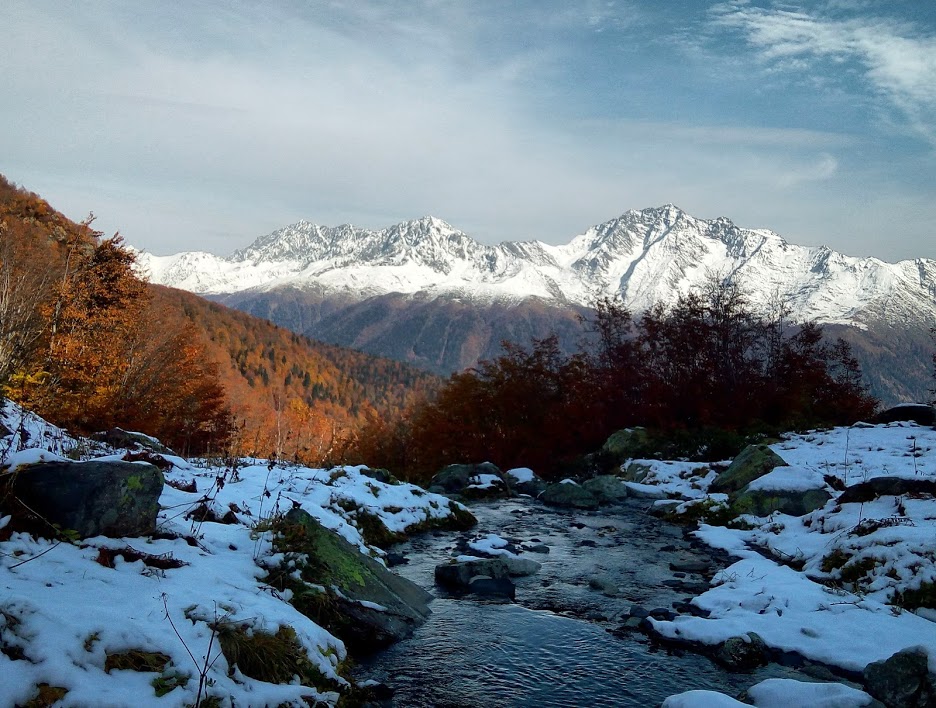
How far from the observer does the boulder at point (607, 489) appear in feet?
79.6

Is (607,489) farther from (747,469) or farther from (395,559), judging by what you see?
(395,559)

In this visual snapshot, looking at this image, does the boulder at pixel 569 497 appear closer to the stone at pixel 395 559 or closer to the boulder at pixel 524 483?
the boulder at pixel 524 483

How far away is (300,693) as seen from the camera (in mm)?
5445

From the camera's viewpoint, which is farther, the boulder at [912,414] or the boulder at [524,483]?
the boulder at [524,483]

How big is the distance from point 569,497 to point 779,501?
8.72m

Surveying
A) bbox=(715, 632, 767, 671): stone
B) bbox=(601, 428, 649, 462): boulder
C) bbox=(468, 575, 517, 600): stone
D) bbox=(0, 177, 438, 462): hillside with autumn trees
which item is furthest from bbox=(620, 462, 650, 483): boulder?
bbox=(715, 632, 767, 671): stone

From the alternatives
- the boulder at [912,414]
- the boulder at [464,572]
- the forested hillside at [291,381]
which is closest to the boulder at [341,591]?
the boulder at [464,572]

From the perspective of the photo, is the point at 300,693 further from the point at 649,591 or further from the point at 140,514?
the point at 649,591

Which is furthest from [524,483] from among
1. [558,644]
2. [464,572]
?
[558,644]

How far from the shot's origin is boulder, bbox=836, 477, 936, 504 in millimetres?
13547

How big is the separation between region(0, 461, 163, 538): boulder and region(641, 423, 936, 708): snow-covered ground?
6.52 m

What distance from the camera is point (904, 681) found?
6.45m

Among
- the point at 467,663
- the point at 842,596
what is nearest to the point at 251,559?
the point at 467,663

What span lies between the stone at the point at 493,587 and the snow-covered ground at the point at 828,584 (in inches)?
122
